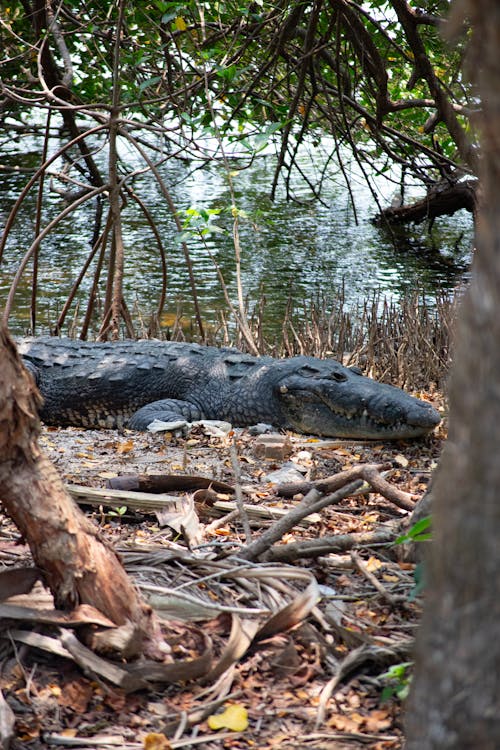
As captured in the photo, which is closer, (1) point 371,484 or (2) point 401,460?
(1) point 371,484

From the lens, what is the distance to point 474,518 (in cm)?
137

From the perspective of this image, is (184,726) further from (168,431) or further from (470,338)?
(168,431)

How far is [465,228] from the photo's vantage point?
15.5 m

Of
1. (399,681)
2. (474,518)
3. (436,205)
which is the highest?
(436,205)

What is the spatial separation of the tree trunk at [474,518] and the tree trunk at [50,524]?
4.20ft

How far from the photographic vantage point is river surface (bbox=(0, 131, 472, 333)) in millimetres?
11328

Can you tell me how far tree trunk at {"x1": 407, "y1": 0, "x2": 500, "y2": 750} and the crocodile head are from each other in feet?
12.8

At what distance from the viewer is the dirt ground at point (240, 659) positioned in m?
2.33

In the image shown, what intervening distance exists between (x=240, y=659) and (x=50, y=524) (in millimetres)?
752

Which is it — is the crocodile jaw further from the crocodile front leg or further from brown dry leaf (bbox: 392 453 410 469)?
the crocodile front leg

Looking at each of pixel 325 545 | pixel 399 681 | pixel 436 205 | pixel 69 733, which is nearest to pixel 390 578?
pixel 325 545

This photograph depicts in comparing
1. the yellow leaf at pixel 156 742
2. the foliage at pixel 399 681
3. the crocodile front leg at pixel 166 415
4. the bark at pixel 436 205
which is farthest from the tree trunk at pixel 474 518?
the bark at pixel 436 205

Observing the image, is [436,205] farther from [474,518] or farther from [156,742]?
[474,518]

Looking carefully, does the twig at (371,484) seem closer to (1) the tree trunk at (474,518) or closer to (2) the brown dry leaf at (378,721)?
(2) the brown dry leaf at (378,721)
